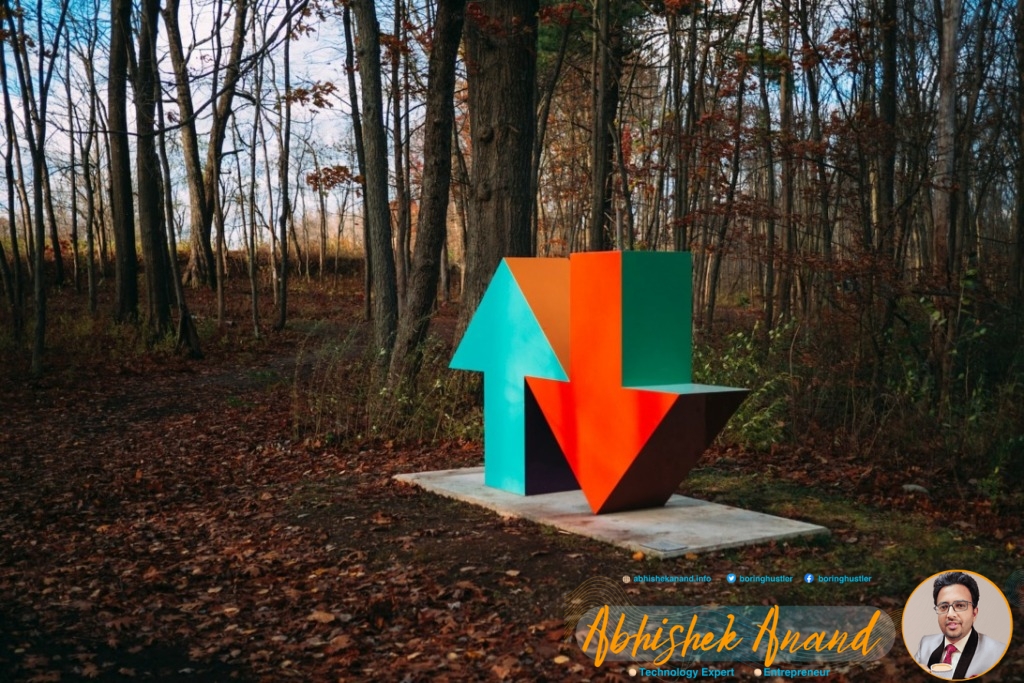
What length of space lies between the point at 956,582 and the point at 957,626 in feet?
1.42

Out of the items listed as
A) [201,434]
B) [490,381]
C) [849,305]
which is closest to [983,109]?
[849,305]

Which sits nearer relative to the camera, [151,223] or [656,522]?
[656,522]

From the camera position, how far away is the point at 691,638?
14.9 ft

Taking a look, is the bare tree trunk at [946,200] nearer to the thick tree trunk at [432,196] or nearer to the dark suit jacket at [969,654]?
the thick tree trunk at [432,196]

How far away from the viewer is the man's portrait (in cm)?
416

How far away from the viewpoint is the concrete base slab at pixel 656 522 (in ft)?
19.7

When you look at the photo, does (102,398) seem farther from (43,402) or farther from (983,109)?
(983,109)

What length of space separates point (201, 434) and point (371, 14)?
19.4 ft

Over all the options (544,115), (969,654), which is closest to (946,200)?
(969,654)

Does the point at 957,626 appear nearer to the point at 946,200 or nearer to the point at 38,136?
the point at 946,200

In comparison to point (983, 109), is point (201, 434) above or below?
below

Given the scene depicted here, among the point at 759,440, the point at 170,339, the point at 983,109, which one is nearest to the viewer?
the point at 759,440

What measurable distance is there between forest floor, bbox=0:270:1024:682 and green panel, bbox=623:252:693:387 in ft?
4.11

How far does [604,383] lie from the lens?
21.9ft
